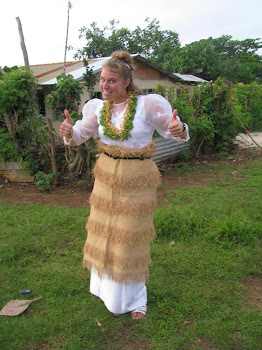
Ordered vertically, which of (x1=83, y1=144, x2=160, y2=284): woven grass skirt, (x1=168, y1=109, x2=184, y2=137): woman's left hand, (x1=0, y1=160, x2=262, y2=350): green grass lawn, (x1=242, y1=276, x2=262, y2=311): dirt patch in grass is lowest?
(x1=242, y1=276, x2=262, y2=311): dirt patch in grass

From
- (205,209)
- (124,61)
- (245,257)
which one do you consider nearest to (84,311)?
(245,257)

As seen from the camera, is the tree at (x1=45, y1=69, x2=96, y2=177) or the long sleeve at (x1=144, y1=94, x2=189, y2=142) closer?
the long sleeve at (x1=144, y1=94, x2=189, y2=142)

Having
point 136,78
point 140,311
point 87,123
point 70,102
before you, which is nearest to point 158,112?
point 87,123

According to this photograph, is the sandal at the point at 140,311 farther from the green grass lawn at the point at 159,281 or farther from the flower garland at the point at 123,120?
the flower garland at the point at 123,120

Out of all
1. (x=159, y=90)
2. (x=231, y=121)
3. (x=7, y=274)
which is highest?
(x=159, y=90)

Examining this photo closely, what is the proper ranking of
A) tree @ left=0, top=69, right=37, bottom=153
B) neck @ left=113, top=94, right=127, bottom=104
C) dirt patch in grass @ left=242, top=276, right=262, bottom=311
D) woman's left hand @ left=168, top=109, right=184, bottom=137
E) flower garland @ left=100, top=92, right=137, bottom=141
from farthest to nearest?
tree @ left=0, top=69, right=37, bottom=153 < dirt patch in grass @ left=242, top=276, right=262, bottom=311 < neck @ left=113, top=94, right=127, bottom=104 < flower garland @ left=100, top=92, right=137, bottom=141 < woman's left hand @ left=168, top=109, right=184, bottom=137

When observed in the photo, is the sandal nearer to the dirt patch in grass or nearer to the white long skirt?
the white long skirt

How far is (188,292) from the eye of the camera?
2709 millimetres

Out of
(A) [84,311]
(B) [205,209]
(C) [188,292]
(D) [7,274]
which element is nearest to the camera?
(A) [84,311]

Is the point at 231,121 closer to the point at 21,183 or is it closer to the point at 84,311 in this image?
the point at 21,183

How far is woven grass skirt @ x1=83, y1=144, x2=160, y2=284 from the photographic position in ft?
7.03

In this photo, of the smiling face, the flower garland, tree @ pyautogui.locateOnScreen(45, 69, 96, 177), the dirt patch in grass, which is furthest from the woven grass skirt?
tree @ pyautogui.locateOnScreen(45, 69, 96, 177)

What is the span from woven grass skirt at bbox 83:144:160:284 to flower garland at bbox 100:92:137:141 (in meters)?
0.11

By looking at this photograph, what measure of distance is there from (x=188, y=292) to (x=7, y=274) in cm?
176
